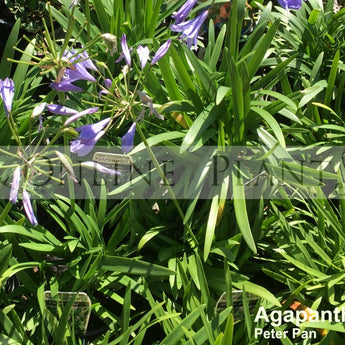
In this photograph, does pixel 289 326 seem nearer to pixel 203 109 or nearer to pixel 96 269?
pixel 96 269

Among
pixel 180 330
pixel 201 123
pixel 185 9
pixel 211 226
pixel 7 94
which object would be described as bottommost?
pixel 180 330

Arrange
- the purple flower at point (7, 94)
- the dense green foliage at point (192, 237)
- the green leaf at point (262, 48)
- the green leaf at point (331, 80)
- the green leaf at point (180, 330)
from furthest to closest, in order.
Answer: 1. the green leaf at point (331, 80)
2. the green leaf at point (262, 48)
3. the dense green foliage at point (192, 237)
4. the green leaf at point (180, 330)
5. the purple flower at point (7, 94)

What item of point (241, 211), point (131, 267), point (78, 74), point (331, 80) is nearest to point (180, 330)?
point (131, 267)

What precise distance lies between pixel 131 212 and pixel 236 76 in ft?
1.69

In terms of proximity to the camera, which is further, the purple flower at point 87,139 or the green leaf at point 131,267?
the green leaf at point 131,267

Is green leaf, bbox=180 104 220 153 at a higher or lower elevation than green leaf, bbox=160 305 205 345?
higher

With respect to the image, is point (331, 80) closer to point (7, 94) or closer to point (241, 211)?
point (241, 211)

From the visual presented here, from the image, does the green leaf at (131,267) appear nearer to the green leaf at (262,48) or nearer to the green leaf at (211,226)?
the green leaf at (211,226)

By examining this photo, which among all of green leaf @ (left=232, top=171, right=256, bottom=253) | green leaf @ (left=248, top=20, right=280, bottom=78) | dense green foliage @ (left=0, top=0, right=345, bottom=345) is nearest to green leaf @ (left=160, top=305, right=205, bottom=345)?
dense green foliage @ (left=0, top=0, right=345, bottom=345)

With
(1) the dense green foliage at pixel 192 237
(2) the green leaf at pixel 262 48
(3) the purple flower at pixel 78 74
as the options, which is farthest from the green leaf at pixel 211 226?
(3) the purple flower at pixel 78 74

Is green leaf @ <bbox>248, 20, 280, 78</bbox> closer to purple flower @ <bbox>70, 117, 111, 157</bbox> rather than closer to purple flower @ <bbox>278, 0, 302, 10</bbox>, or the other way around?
purple flower @ <bbox>278, 0, 302, 10</bbox>

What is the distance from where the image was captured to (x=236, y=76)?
58.9 inches

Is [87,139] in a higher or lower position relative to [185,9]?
lower

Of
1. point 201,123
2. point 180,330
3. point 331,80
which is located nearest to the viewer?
point 180,330
